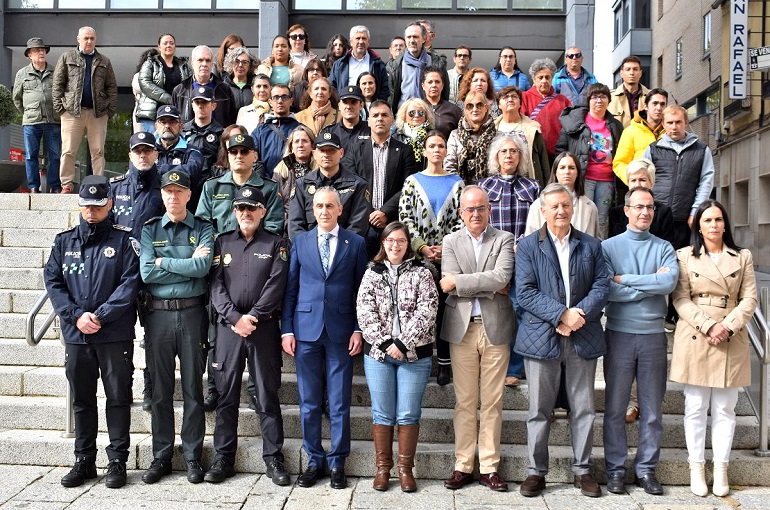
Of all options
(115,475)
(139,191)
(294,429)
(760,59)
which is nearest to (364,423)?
(294,429)

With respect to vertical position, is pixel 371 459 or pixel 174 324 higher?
pixel 174 324

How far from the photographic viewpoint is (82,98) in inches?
384

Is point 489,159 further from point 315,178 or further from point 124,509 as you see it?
point 124,509

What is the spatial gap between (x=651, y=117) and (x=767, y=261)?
16.4 meters

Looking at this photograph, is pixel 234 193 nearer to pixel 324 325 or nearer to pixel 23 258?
pixel 324 325

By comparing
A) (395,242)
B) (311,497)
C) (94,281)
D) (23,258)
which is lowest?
(311,497)

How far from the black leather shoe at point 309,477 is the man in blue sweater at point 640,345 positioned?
6.75ft

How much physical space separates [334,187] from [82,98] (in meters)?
5.06

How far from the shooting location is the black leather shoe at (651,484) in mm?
5391

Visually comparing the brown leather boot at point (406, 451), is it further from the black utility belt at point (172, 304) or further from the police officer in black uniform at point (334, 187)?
the black utility belt at point (172, 304)

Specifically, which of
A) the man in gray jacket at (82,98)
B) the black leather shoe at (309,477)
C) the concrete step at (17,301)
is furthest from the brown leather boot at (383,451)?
the man in gray jacket at (82,98)

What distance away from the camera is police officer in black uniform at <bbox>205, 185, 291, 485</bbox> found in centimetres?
561

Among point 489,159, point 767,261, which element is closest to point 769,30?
point 767,261

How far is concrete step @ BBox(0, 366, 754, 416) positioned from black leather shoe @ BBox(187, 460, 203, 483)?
32.7 inches
